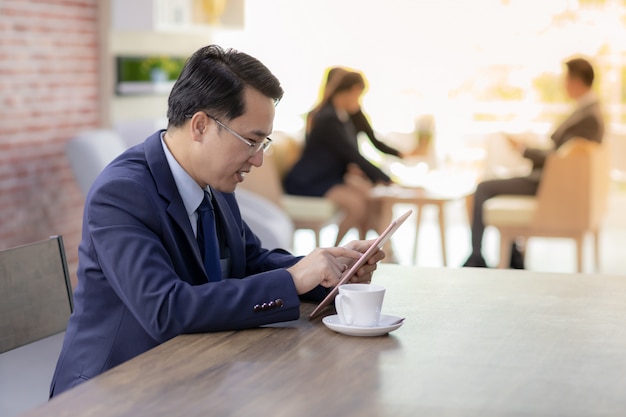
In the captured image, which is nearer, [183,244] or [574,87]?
[183,244]

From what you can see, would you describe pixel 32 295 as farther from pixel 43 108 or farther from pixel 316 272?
pixel 43 108

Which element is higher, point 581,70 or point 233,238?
point 581,70

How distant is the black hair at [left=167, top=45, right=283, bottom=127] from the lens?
214 centimetres

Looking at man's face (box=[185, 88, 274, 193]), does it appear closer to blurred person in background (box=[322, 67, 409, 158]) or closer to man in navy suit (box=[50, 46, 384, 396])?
man in navy suit (box=[50, 46, 384, 396])

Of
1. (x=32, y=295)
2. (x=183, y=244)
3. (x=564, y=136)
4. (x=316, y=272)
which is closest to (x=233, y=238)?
(x=183, y=244)

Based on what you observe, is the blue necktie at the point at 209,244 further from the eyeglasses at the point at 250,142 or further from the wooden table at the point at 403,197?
the wooden table at the point at 403,197

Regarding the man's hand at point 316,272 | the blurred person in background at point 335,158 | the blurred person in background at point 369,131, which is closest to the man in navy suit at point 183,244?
the man's hand at point 316,272

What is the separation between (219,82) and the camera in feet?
7.02

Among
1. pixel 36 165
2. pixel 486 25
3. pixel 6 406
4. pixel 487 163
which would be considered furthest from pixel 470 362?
pixel 486 25

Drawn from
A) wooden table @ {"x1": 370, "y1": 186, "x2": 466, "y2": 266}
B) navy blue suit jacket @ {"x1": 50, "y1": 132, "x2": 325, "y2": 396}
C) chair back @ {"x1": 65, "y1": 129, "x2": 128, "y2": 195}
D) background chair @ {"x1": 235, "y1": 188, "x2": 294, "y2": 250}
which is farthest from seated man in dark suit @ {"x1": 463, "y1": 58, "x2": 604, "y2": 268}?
navy blue suit jacket @ {"x1": 50, "y1": 132, "x2": 325, "y2": 396}

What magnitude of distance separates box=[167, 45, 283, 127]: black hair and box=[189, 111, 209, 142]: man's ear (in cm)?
2

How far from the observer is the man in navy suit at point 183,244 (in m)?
1.93

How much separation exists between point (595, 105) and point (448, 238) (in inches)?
88.0

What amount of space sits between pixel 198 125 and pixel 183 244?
26 centimetres
